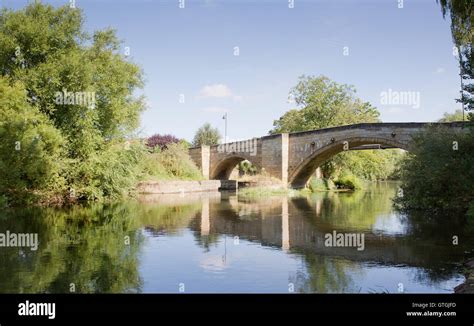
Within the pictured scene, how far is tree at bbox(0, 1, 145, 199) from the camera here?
1858 centimetres

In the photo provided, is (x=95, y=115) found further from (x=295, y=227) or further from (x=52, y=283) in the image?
(x=52, y=283)

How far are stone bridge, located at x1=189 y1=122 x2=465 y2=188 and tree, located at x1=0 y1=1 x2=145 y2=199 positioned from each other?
1271 cm

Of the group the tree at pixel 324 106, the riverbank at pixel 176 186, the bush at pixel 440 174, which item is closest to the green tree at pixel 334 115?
the tree at pixel 324 106

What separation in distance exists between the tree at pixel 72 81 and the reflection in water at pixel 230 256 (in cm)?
731

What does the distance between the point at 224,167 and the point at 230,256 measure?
35187mm

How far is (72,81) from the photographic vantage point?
1867cm

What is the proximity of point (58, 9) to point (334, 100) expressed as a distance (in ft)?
84.0

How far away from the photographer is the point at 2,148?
51.8 feet

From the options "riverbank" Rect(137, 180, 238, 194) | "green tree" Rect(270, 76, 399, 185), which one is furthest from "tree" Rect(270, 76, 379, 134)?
"riverbank" Rect(137, 180, 238, 194)

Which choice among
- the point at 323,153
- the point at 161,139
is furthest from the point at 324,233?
the point at 161,139

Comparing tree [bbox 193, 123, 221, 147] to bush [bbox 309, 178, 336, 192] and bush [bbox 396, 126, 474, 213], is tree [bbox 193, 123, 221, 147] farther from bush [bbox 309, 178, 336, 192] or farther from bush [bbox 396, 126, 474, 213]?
bush [bbox 396, 126, 474, 213]

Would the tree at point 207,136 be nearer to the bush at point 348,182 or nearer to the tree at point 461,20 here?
the bush at point 348,182

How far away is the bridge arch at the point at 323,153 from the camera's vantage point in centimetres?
2467
